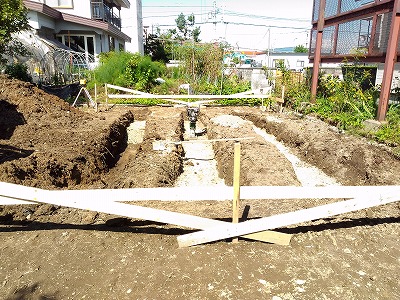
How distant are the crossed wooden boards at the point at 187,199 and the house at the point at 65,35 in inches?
595

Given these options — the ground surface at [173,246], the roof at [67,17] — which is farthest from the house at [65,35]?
the ground surface at [173,246]

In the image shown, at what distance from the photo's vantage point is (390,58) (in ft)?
30.0

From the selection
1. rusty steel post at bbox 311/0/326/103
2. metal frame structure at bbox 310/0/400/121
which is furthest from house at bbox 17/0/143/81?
metal frame structure at bbox 310/0/400/121

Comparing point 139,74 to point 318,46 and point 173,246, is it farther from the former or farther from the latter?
point 173,246

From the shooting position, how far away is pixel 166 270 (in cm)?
325

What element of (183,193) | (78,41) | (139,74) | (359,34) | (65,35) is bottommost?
(183,193)

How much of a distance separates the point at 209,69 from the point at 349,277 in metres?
17.1

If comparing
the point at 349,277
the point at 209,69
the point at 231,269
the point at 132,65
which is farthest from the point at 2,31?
the point at 349,277

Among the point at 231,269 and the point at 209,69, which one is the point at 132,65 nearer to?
the point at 209,69

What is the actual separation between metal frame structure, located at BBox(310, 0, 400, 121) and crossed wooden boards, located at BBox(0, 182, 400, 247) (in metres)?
7.21

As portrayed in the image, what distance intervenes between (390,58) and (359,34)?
303 cm

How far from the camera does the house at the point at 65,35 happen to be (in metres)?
18.0

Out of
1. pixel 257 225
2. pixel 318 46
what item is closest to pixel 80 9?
pixel 318 46

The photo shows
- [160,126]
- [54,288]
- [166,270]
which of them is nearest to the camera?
[54,288]
